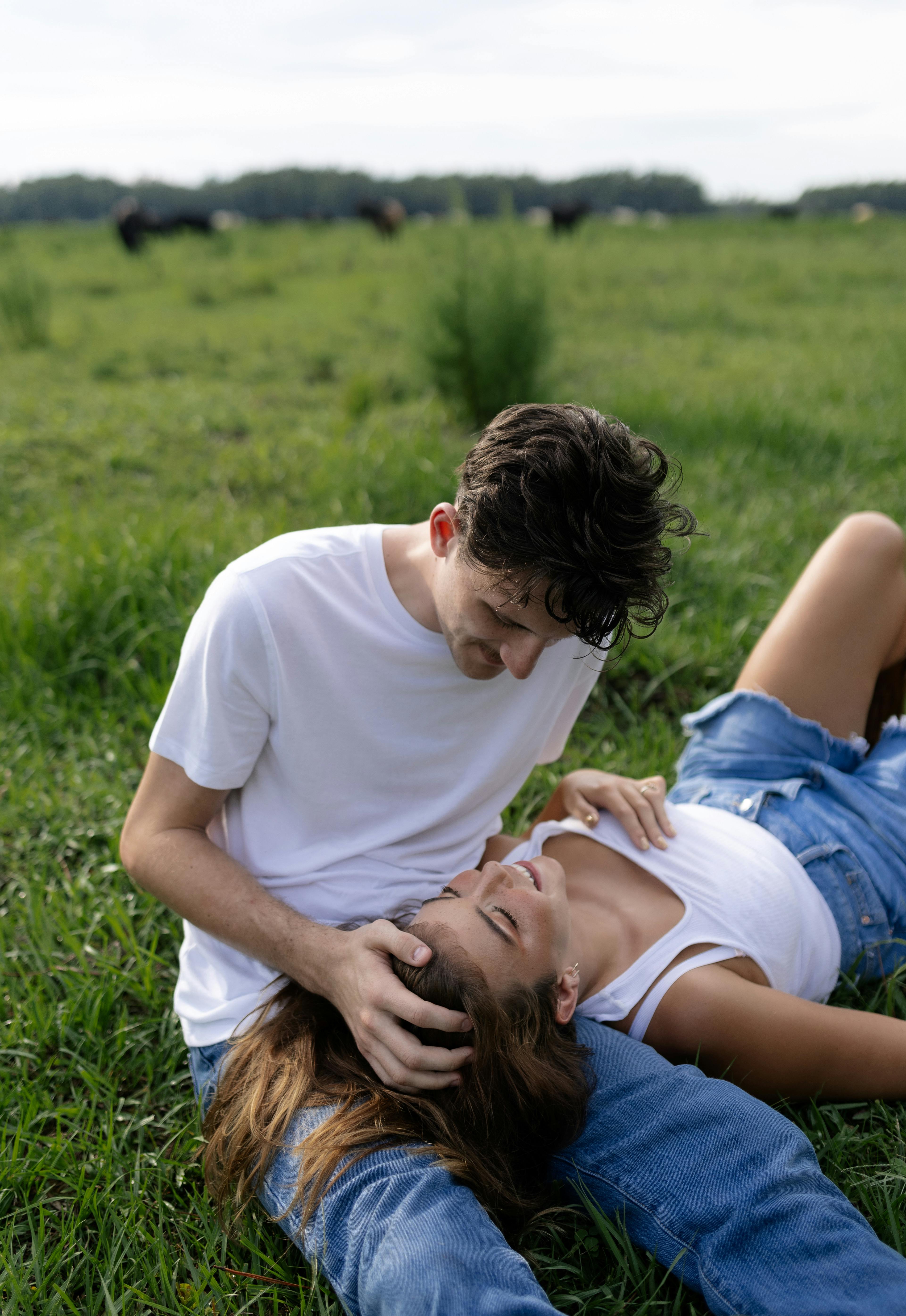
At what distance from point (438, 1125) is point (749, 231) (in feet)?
67.6

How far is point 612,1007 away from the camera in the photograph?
1844 mm

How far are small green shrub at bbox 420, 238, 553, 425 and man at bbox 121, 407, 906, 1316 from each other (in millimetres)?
3886

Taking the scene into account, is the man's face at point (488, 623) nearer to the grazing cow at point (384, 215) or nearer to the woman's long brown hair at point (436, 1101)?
the woman's long brown hair at point (436, 1101)

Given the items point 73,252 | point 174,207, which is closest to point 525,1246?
point 73,252

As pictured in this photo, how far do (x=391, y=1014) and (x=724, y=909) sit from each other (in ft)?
2.54

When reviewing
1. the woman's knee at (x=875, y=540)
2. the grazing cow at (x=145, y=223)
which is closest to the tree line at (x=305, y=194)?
the grazing cow at (x=145, y=223)

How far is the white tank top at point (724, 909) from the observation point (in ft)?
6.10

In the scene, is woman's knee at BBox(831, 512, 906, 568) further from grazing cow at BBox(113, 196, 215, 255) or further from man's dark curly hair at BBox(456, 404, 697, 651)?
grazing cow at BBox(113, 196, 215, 255)

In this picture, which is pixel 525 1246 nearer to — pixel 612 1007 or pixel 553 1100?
pixel 553 1100

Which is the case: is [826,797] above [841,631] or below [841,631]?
below

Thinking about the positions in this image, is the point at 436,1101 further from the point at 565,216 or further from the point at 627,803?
the point at 565,216

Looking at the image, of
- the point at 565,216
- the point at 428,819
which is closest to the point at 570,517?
the point at 428,819

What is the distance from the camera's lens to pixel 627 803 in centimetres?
211

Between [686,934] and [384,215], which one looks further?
[384,215]
